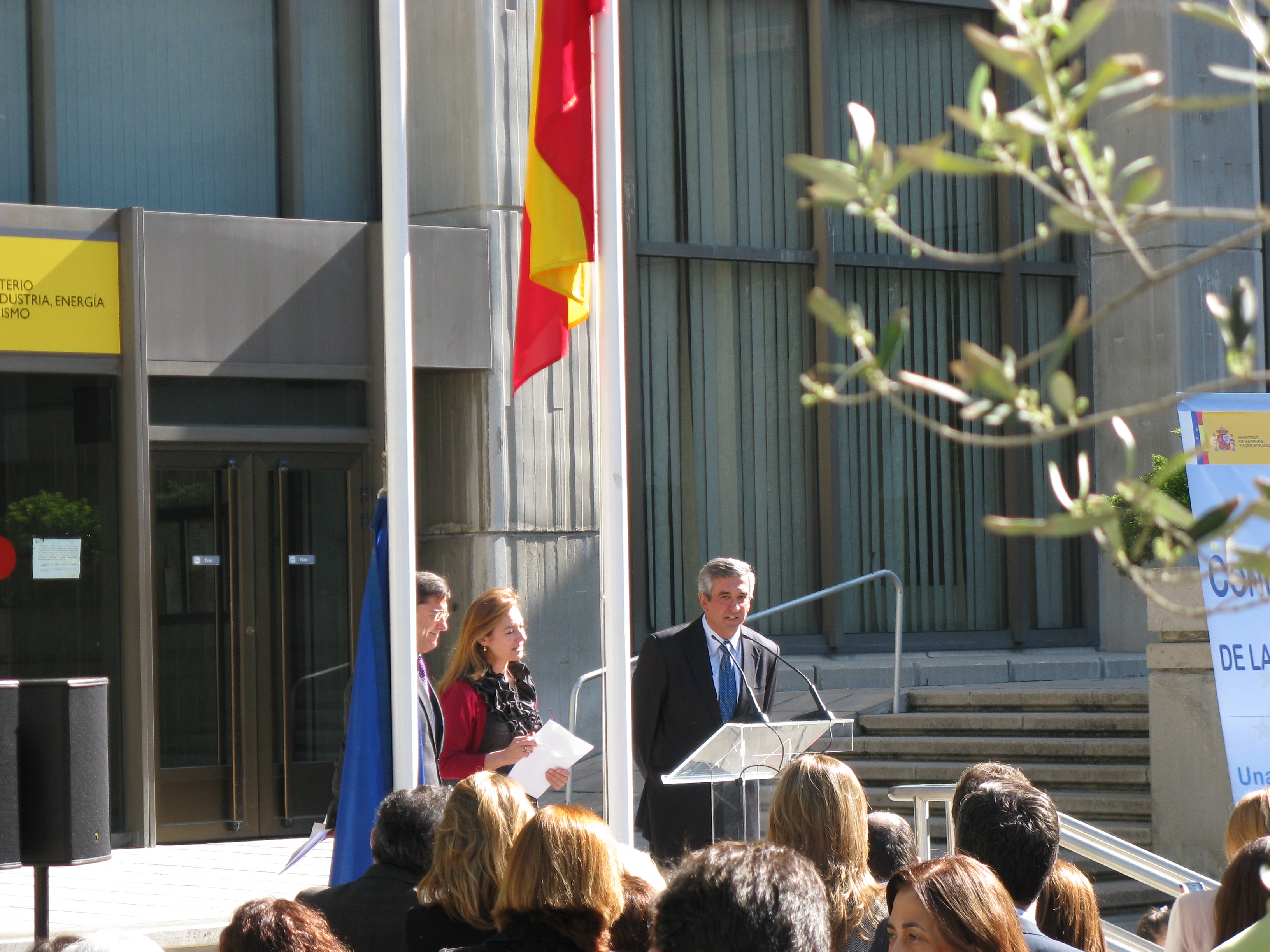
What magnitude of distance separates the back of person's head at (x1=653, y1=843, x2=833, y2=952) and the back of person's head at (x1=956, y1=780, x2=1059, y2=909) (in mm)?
1325

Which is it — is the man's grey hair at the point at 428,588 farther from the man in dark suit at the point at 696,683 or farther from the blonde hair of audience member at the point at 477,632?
the man in dark suit at the point at 696,683

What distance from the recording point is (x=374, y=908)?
4.21m

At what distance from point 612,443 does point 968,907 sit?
11.1 ft

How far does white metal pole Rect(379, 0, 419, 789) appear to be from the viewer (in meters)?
5.62

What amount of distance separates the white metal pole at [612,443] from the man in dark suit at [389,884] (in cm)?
167

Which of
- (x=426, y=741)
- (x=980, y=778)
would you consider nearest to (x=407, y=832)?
(x=980, y=778)

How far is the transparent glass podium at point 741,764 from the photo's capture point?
536 cm

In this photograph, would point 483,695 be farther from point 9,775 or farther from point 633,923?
point 633,923

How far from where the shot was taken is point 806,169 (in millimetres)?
1123

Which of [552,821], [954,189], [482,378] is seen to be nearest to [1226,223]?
[954,189]

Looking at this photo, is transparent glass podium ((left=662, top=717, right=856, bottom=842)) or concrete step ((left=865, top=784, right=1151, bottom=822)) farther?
concrete step ((left=865, top=784, right=1151, bottom=822))

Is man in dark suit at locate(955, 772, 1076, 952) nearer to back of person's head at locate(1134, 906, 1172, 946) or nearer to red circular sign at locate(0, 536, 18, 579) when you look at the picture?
back of person's head at locate(1134, 906, 1172, 946)

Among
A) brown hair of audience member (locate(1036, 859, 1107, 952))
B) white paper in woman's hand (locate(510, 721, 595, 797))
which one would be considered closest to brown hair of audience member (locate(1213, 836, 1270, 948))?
brown hair of audience member (locate(1036, 859, 1107, 952))

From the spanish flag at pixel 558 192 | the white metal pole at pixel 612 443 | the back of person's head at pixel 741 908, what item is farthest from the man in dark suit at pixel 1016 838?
the spanish flag at pixel 558 192
